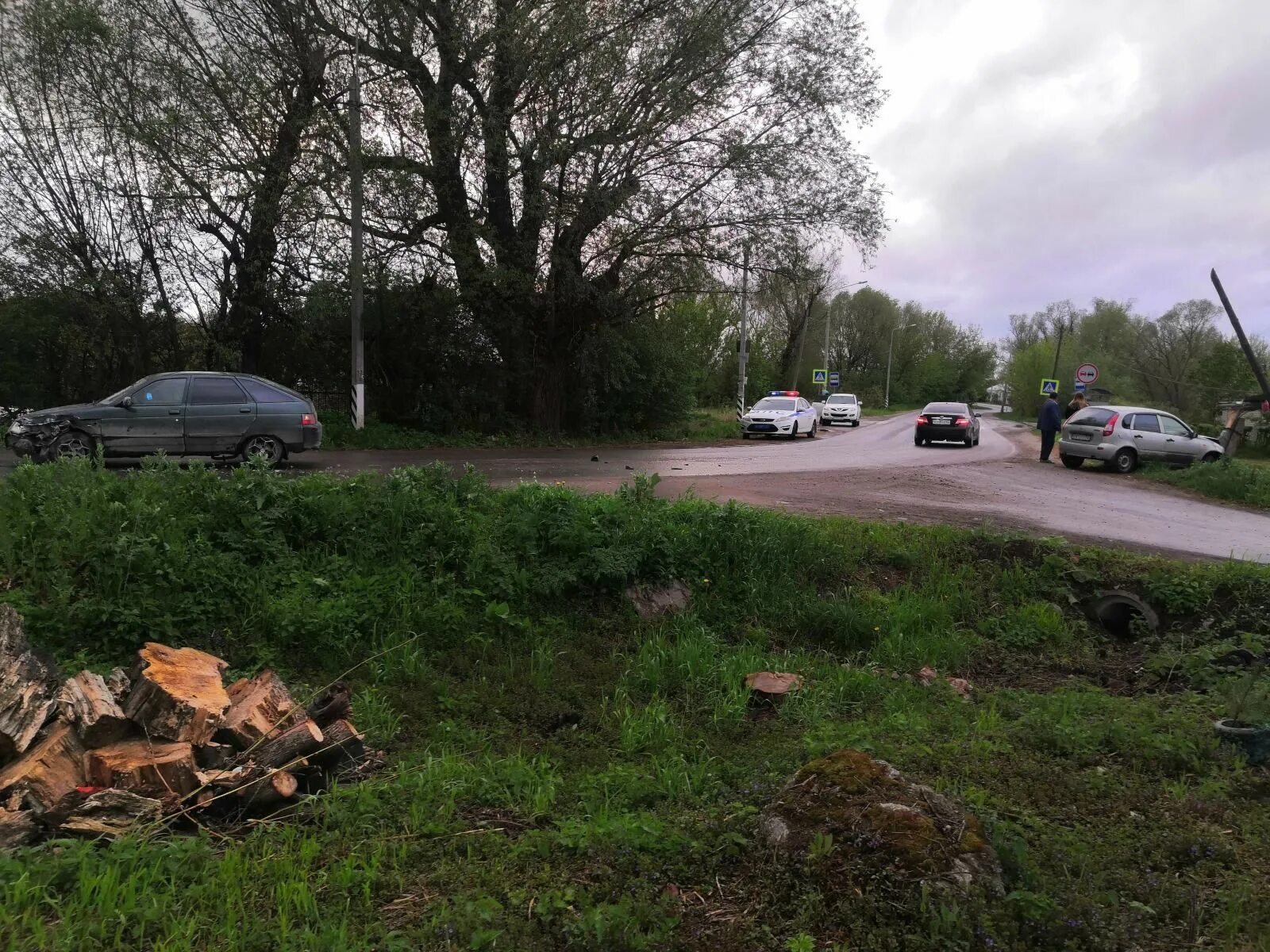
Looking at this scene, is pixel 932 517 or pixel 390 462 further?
pixel 390 462

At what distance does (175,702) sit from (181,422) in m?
10.5

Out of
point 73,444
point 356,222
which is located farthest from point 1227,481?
point 73,444

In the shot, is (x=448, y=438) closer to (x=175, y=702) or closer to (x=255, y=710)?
(x=255, y=710)

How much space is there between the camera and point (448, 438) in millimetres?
21031

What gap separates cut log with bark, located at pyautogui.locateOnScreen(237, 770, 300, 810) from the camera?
3.70 m

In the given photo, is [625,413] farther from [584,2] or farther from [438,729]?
[438,729]

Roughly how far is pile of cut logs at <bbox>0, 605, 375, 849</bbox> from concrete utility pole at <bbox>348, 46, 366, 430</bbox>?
15132 mm

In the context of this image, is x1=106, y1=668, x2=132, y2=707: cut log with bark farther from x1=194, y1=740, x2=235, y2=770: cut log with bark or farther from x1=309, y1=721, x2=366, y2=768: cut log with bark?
x1=309, y1=721, x2=366, y2=768: cut log with bark

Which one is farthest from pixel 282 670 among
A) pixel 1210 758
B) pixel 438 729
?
pixel 1210 758

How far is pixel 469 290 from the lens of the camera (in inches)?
787

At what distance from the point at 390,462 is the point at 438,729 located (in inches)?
449

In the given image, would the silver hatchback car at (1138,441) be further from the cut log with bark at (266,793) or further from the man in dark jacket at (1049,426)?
the cut log with bark at (266,793)

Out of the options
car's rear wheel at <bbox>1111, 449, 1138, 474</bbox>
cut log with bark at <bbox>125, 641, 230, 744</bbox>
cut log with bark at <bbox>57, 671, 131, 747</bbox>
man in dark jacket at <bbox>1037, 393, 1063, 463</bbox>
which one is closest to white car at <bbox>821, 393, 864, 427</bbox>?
man in dark jacket at <bbox>1037, 393, 1063, 463</bbox>

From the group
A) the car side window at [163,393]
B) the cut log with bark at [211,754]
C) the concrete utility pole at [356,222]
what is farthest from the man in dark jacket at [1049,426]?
the cut log with bark at [211,754]
